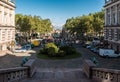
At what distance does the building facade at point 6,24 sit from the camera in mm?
65375

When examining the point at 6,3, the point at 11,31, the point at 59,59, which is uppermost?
the point at 6,3

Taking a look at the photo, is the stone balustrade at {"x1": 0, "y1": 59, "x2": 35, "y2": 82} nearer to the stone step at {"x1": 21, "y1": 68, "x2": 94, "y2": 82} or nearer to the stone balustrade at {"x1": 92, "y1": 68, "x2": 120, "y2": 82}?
the stone step at {"x1": 21, "y1": 68, "x2": 94, "y2": 82}

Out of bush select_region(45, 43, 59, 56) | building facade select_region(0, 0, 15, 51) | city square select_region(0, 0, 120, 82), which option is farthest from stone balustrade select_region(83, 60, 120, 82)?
building facade select_region(0, 0, 15, 51)

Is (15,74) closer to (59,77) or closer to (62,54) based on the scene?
(59,77)

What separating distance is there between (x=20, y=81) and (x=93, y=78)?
555 centimetres

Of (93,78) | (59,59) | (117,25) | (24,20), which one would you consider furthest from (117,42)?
(24,20)

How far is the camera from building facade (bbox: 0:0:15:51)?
214 feet

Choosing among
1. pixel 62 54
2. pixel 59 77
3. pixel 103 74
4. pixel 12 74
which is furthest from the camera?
pixel 62 54

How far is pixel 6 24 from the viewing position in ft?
231

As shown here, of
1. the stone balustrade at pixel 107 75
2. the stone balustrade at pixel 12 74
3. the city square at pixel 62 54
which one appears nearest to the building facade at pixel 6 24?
the city square at pixel 62 54

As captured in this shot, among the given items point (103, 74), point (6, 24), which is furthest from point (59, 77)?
point (6, 24)

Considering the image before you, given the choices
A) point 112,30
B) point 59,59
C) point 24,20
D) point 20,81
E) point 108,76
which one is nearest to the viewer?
point 108,76

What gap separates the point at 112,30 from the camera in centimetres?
6875

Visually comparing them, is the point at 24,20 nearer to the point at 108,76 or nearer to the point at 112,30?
the point at 112,30
